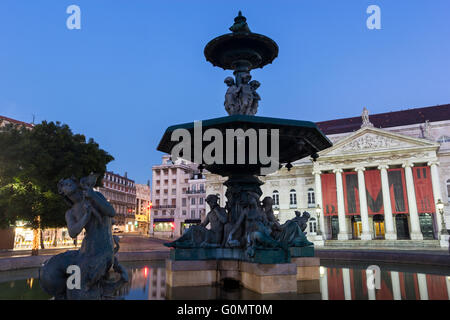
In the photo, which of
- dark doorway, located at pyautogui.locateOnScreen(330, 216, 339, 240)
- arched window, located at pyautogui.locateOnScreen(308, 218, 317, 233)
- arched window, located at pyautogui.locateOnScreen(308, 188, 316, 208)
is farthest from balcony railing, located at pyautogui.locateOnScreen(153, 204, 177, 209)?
dark doorway, located at pyautogui.locateOnScreen(330, 216, 339, 240)

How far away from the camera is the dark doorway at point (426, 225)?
4031 centimetres

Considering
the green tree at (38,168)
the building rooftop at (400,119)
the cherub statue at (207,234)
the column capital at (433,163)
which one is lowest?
the cherub statue at (207,234)

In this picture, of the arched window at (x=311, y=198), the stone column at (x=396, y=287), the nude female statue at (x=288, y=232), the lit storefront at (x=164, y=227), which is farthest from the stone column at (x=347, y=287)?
the lit storefront at (x=164, y=227)

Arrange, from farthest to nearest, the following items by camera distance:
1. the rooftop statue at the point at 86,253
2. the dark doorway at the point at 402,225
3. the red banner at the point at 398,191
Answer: the dark doorway at the point at 402,225
the red banner at the point at 398,191
the rooftop statue at the point at 86,253

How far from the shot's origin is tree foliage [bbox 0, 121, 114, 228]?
17.0 meters

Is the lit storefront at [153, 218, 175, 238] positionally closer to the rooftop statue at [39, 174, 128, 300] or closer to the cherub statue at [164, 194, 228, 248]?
the cherub statue at [164, 194, 228, 248]

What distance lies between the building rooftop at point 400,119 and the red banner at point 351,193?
28.2 feet

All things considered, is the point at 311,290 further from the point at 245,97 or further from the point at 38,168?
the point at 38,168

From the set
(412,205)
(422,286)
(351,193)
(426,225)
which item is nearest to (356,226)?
(351,193)

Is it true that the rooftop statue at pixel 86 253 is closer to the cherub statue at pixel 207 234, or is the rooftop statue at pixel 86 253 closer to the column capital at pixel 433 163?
the cherub statue at pixel 207 234

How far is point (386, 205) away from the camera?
41312 mm

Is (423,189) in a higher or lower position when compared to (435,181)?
lower

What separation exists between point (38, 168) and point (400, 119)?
54685 millimetres

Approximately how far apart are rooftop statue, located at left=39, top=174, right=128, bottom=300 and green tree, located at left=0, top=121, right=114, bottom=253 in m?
15.2
